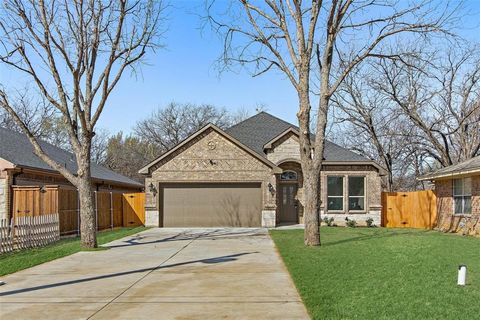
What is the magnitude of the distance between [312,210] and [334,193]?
35.1ft

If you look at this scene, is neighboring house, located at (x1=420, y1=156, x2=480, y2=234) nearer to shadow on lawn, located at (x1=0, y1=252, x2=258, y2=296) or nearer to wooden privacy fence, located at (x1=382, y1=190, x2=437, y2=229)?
wooden privacy fence, located at (x1=382, y1=190, x2=437, y2=229)

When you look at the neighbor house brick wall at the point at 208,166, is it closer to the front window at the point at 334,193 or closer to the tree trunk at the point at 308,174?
the front window at the point at 334,193

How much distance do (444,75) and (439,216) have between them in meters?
13.7

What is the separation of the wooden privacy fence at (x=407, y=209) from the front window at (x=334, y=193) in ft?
8.50

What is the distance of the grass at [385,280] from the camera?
21.0ft

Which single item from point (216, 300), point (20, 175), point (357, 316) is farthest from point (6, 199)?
point (357, 316)

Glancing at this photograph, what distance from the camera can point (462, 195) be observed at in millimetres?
20875

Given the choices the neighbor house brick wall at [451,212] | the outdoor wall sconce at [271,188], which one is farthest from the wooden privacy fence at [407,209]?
the outdoor wall sconce at [271,188]

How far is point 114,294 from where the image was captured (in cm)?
779

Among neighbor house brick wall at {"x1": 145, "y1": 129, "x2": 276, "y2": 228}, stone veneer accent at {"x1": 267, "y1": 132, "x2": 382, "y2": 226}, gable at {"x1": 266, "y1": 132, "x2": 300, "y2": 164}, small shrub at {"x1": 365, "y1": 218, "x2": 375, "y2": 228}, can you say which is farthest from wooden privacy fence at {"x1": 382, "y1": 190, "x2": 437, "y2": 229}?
neighbor house brick wall at {"x1": 145, "y1": 129, "x2": 276, "y2": 228}

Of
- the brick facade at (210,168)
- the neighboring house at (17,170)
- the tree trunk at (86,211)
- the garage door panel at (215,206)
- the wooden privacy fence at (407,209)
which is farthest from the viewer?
the wooden privacy fence at (407,209)

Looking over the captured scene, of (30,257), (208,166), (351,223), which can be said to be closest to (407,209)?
(351,223)

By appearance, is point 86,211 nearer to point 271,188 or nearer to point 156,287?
point 156,287

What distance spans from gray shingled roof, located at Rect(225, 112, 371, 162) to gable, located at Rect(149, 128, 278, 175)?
90.7 inches
